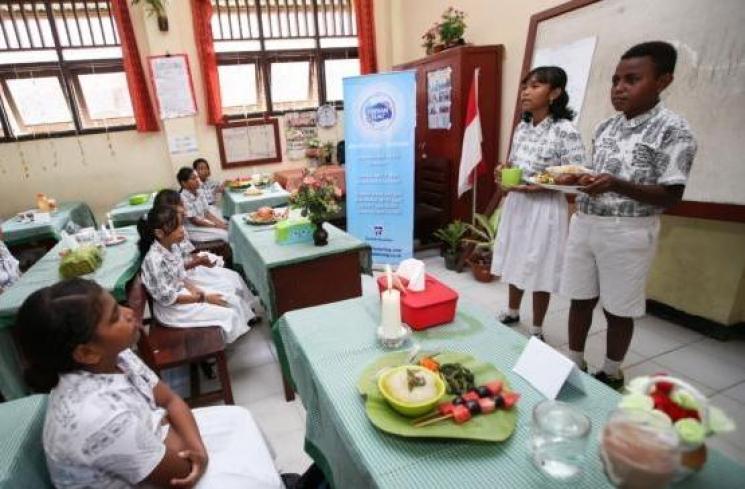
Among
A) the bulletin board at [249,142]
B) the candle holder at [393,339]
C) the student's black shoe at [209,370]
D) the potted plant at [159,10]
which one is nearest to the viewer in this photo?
the candle holder at [393,339]

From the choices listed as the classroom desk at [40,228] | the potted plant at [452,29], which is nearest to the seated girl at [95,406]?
the classroom desk at [40,228]

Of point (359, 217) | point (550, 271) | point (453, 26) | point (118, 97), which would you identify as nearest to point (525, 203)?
point (550, 271)

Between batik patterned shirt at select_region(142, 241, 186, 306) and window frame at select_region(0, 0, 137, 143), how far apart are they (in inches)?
141

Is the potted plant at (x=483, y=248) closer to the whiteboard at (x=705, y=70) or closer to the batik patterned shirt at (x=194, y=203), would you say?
the whiteboard at (x=705, y=70)

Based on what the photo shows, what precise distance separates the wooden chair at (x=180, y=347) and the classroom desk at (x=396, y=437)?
0.65m

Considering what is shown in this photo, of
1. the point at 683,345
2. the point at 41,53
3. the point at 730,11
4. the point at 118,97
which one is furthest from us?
the point at 118,97

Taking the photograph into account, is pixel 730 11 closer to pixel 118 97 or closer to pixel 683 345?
pixel 683 345

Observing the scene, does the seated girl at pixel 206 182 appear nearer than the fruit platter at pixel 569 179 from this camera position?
No

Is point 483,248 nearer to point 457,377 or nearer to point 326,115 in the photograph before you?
point 457,377

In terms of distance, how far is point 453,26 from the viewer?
3.99 meters

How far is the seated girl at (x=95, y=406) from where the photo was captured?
93 centimetres

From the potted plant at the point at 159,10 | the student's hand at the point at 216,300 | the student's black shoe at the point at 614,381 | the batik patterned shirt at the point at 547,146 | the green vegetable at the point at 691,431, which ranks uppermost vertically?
the potted plant at the point at 159,10

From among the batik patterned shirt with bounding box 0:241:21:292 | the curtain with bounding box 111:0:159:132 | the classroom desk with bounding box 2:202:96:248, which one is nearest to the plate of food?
the batik patterned shirt with bounding box 0:241:21:292

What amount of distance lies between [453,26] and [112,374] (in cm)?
410
